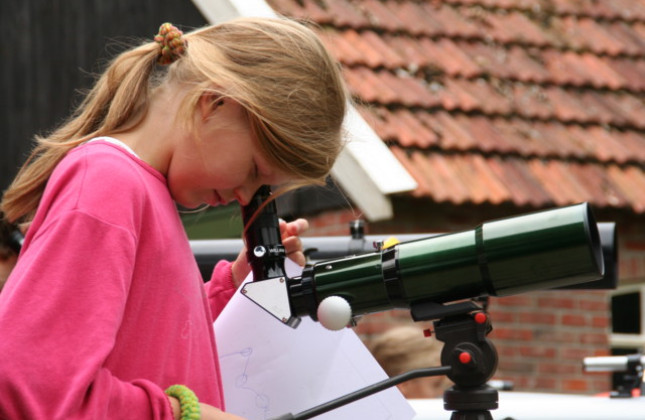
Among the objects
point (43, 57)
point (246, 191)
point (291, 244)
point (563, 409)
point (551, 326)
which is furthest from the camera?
point (43, 57)

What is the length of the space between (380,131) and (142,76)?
10.5 feet

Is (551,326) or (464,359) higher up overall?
(551,326)

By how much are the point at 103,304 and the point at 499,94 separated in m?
4.34

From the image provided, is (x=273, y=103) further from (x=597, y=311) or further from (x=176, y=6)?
(x=176, y=6)

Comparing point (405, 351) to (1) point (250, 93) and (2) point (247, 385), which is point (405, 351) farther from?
(1) point (250, 93)

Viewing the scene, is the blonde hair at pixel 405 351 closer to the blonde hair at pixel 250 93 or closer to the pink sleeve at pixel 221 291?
the pink sleeve at pixel 221 291

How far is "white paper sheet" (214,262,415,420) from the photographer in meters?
1.81

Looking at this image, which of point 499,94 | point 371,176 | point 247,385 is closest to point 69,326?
point 247,385

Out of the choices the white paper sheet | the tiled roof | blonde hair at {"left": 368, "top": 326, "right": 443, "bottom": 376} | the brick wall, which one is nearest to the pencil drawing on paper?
the white paper sheet

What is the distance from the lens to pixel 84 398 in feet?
4.63

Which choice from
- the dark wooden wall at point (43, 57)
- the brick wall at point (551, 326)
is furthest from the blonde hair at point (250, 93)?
the dark wooden wall at point (43, 57)

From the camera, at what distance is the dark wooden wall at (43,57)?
23.8 ft

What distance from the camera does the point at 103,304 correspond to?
1.44m

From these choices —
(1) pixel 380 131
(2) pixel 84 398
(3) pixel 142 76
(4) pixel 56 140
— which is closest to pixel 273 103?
(3) pixel 142 76
